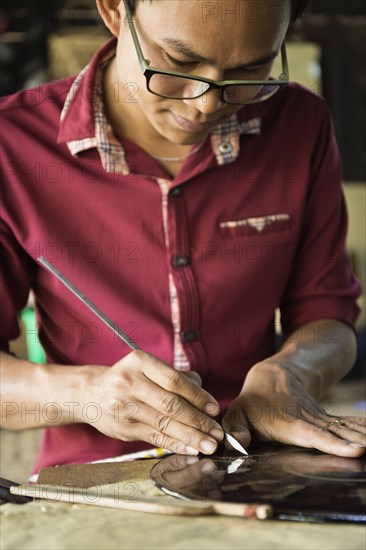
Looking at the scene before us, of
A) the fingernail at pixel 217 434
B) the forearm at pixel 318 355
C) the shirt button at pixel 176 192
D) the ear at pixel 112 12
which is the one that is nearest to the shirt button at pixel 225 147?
the shirt button at pixel 176 192

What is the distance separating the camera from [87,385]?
1.59 metres

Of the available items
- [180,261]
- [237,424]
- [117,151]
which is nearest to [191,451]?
[237,424]

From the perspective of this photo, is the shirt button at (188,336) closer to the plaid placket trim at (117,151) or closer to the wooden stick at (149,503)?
the plaid placket trim at (117,151)

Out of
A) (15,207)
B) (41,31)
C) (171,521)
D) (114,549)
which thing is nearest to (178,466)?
(171,521)

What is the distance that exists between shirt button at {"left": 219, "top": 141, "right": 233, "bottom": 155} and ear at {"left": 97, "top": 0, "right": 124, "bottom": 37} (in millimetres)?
360

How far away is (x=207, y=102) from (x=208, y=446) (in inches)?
25.2

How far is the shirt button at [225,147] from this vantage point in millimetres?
1939

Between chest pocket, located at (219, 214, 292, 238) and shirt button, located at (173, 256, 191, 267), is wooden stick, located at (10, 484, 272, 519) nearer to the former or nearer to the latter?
shirt button, located at (173, 256, 191, 267)

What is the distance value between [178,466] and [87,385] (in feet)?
0.97

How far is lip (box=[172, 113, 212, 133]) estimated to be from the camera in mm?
1654

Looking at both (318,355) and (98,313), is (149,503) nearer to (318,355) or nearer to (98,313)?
(98,313)

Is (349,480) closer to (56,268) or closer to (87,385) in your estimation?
(87,385)

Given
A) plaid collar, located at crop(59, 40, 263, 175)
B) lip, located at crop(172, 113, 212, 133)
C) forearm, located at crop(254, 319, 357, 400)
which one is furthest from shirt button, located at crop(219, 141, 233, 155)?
forearm, located at crop(254, 319, 357, 400)

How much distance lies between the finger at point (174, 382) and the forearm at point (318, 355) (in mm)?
265
